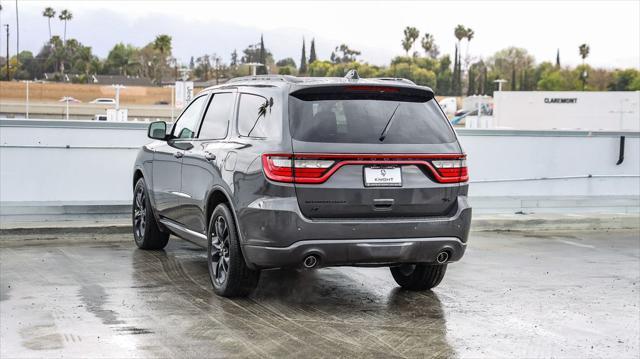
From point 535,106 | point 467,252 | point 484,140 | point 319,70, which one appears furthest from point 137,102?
point 467,252

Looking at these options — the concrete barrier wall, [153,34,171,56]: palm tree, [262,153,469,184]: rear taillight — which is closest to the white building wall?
the concrete barrier wall

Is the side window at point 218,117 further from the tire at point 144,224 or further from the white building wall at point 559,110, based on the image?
the white building wall at point 559,110

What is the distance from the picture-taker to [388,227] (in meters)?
7.18

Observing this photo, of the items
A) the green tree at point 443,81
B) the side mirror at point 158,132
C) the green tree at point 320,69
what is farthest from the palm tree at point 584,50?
the side mirror at point 158,132

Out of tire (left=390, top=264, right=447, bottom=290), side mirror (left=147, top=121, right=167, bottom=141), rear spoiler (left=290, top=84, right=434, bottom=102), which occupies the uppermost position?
rear spoiler (left=290, top=84, right=434, bottom=102)

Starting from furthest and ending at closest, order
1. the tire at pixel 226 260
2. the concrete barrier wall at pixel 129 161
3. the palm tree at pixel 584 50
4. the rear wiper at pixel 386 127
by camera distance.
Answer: the palm tree at pixel 584 50, the concrete barrier wall at pixel 129 161, the tire at pixel 226 260, the rear wiper at pixel 386 127

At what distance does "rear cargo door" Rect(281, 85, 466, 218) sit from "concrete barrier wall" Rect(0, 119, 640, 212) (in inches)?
281

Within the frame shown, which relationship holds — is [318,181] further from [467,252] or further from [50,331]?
[467,252]

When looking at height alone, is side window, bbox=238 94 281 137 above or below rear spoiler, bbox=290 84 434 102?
below

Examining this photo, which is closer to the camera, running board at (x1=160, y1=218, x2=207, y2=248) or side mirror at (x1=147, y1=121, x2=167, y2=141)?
running board at (x1=160, y1=218, x2=207, y2=248)

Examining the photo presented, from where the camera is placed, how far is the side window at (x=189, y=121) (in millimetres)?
9008

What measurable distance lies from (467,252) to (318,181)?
4.53 m

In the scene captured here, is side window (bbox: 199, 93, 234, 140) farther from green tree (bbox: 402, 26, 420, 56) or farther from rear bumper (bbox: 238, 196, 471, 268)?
green tree (bbox: 402, 26, 420, 56)

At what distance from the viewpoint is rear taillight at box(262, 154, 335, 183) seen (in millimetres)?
6977
